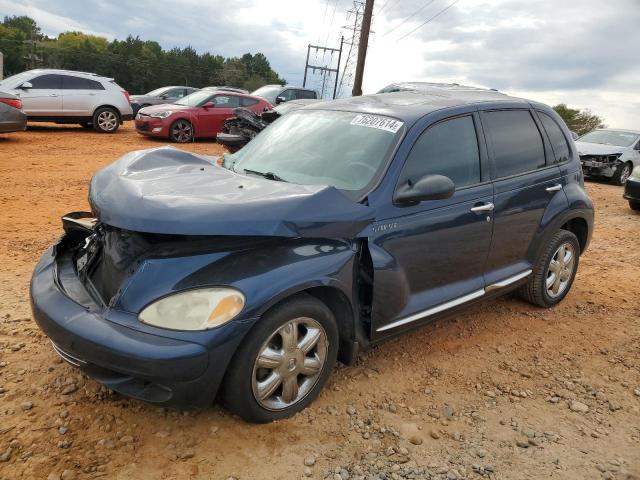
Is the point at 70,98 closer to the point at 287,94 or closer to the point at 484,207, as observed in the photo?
the point at 287,94

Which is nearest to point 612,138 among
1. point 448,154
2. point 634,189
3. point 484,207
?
point 634,189

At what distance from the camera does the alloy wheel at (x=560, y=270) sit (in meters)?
4.53

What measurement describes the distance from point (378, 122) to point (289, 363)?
168 cm

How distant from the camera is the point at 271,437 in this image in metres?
2.68

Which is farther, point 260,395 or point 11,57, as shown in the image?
point 11,57

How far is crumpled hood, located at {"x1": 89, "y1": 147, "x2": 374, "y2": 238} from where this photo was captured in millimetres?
2496

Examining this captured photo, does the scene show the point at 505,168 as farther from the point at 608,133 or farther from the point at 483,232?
the point at 608,133

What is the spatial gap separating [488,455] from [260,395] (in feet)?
4.06

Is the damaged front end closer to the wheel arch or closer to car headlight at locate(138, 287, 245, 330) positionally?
the wheel arch

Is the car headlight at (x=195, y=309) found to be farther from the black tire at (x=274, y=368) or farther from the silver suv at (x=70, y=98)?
the silver suv at (x=70, y=98)

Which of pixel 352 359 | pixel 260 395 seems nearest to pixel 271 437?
pixel 260 395

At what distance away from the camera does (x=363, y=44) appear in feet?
69.7

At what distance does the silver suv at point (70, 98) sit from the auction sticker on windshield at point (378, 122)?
41.6 feet

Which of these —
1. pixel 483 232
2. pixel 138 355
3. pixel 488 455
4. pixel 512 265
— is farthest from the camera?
pixel 512 265
